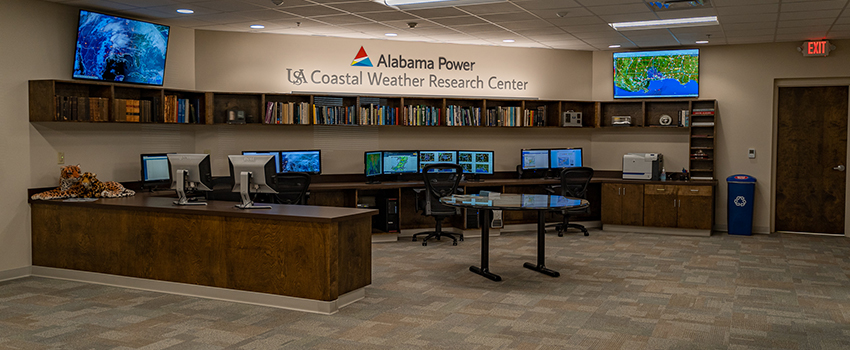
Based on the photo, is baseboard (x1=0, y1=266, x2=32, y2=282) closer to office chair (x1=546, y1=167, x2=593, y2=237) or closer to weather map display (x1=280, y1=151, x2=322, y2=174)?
weather map display (x1=280, y1=151, x2=322, y2=174)

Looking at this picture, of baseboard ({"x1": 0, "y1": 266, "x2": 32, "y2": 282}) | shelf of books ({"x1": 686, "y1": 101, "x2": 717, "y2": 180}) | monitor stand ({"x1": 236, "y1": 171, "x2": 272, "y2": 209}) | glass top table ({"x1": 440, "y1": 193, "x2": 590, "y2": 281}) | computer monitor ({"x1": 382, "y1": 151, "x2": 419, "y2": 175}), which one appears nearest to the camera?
monitor stand ({"x1": 236, "y1": 171, "x2": 272, "y2": 209})

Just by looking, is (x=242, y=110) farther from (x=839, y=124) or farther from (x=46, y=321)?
(x=839, y=124)

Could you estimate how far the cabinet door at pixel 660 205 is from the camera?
30.8 feet

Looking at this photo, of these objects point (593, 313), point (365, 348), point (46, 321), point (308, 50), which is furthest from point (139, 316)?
point (308, 50)

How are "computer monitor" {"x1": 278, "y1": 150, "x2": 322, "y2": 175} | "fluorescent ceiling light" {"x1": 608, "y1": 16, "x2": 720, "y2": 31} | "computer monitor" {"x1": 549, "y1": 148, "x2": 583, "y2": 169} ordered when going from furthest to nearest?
"computer monitor" {"x1": 549, "y1": 148, "x2": 583, "y2": 169} → "computer monitor" {"x1": 278, "y1": 150, "x2": 322, "y2": 175} → "fluorescent ceiling light" {"x1": 608, "y1": 16, "x2": 720, "y2": 31}

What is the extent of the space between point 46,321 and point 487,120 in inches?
250

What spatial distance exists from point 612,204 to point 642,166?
0.71 m

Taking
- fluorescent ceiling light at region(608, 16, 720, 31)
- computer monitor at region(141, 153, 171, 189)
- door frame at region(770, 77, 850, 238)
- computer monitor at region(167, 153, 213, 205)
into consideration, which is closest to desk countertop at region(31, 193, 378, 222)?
computer monitor at region(167, 153, 213, 205)

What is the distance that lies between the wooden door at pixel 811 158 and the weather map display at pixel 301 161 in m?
6.71

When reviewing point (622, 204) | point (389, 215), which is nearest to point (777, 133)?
point (622, 204)

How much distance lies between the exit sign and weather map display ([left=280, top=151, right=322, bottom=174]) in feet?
22.5

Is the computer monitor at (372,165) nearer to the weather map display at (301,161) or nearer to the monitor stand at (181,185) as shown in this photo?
the weather map display at (301,161)

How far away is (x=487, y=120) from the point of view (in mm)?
9617

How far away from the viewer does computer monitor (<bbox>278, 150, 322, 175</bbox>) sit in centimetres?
842
